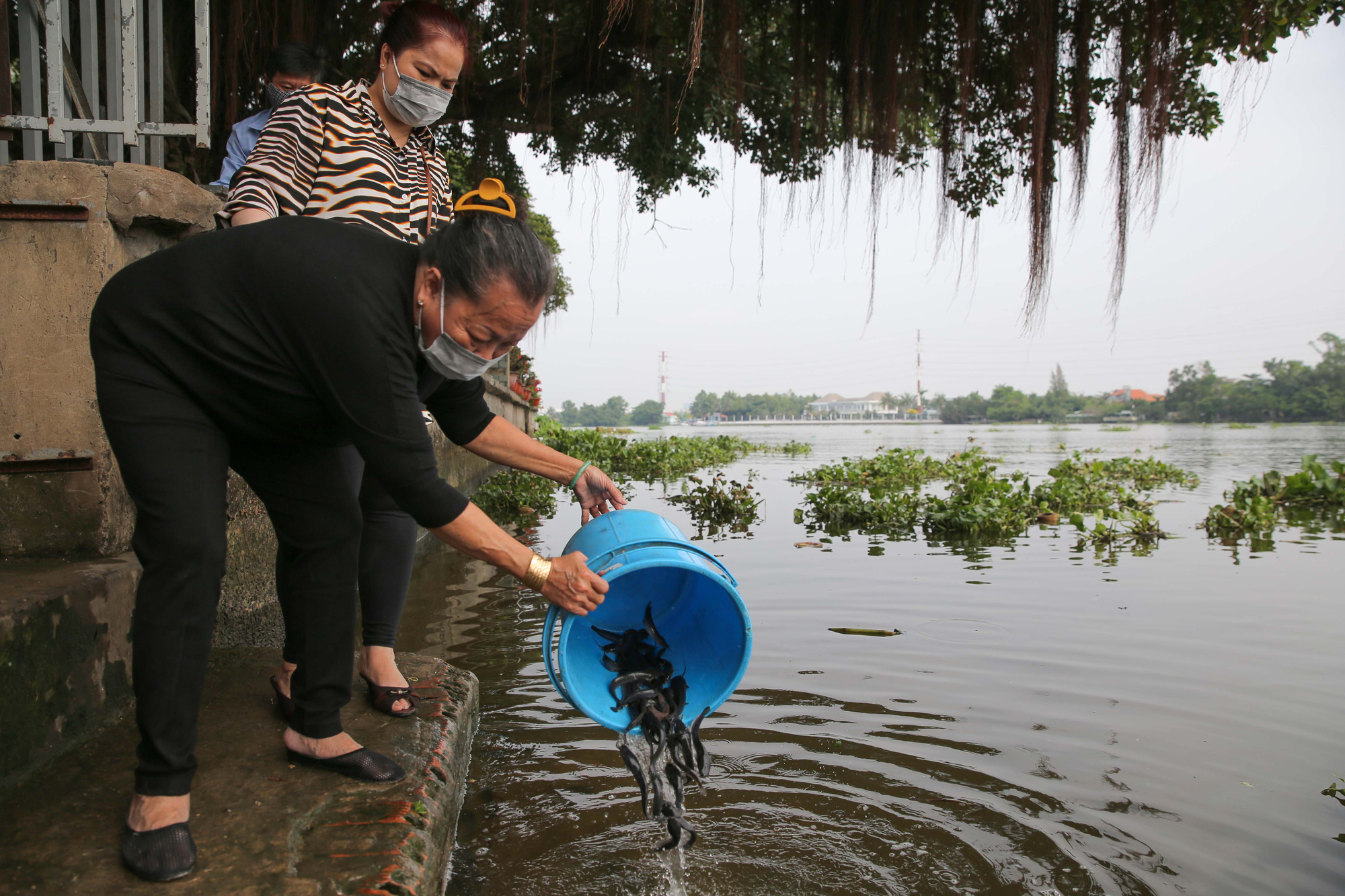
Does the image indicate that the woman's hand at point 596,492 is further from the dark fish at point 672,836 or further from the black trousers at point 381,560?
the dark fish at point 672,836

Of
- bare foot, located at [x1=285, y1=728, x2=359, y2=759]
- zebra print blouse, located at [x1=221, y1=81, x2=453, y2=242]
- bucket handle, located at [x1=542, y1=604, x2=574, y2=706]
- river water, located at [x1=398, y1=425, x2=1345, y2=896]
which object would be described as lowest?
river water, located at [x1=398, y1=425, x2=1345, y2=896]

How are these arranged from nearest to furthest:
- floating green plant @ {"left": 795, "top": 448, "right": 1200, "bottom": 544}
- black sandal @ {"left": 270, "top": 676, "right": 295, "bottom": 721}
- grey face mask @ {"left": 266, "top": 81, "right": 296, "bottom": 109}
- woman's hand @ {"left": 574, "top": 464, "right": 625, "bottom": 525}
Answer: black sandal @ {"left": 270, "top": 676, "right": 295, "bottom": 721}, woman's hand @ {"left": 574, "top": 464, "right": 625, "bottom": 525}, grey face mask @ {"left": 266, "top": 81, "right": 296, "bottom": 109}, floating green plant @ {"left": 795, "top": 448, "right": 1200, "bottom": 544}

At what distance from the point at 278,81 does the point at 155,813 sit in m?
2.36

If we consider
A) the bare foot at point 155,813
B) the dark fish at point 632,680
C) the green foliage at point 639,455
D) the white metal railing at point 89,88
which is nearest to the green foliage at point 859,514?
the green foliage at point 639,455

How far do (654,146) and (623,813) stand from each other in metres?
6.44

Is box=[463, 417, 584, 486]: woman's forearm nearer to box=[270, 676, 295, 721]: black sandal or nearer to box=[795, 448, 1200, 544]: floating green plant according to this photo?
box=[270, 676, 295, 721]: black sandal

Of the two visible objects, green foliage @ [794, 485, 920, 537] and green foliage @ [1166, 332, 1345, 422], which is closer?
green foliage @ [794, 485, 920, 537]

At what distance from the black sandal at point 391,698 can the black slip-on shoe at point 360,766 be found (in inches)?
12.8

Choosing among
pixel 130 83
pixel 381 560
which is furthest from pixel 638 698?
pixel 130 83

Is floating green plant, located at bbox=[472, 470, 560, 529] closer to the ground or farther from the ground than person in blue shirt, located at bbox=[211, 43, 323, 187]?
closer to the ground

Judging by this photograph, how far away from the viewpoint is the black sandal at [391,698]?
215 centimetres

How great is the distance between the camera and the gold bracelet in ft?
5.50

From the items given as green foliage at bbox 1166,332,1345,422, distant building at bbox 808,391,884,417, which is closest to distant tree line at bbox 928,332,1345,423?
green foliage at bbox 1166,332,1345,422

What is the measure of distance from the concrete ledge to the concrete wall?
0.41 feet
